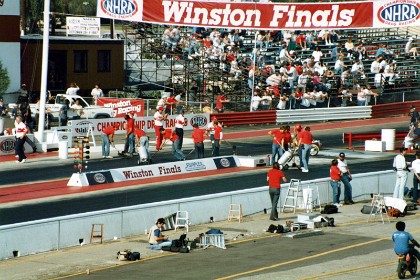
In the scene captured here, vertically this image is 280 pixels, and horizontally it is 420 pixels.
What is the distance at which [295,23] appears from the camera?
4822 centimetres

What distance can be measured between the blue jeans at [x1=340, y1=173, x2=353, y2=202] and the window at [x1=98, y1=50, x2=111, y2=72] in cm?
2751

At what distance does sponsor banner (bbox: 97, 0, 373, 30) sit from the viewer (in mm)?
47344

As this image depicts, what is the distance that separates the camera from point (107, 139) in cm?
3506

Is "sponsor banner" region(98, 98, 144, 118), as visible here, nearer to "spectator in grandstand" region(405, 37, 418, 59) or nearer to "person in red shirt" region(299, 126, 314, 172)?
"person in red shirt" region(299, 126, 314, 172)

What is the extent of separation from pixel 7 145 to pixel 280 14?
17.3 m

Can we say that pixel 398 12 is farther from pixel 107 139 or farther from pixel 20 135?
pixel 20 135

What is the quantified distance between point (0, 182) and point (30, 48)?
21965 millimetres

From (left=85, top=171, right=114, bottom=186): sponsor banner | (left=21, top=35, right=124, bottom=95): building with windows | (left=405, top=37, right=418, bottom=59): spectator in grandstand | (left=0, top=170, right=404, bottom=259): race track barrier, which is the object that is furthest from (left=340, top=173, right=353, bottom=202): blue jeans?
(left=405, top=37, right=418, bottom=59): spectator in grandstand

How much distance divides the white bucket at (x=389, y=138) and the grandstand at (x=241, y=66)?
8.99 metres

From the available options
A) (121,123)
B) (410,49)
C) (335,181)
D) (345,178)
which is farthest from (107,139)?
(410,49)

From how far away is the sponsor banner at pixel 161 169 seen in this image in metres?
31.7

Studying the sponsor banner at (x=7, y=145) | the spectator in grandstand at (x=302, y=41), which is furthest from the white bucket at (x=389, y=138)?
the spectator in grandstand at (x=302, y=41)

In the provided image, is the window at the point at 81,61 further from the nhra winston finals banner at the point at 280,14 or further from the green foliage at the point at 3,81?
the nhra winston finals banner at the point at 280,14

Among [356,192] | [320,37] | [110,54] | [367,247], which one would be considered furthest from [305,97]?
[367,247]
